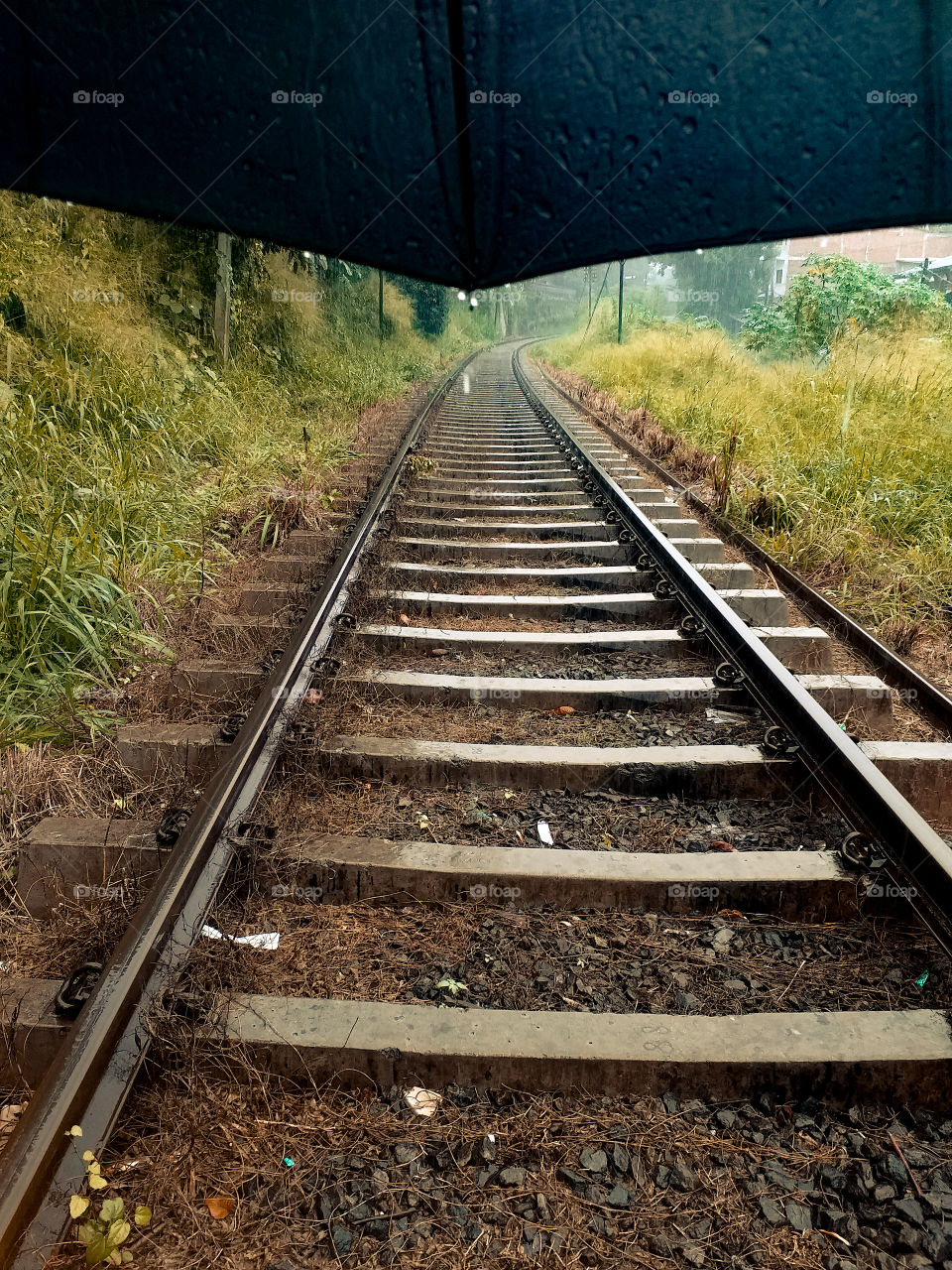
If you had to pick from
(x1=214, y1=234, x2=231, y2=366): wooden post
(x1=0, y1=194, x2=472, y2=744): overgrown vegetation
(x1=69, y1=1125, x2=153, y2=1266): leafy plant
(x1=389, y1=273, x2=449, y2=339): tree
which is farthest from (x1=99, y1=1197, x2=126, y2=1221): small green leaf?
(x1=389, y1=273, x2=449, y2=339): tree

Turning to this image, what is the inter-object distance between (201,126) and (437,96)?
18cm

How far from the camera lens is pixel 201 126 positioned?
625mm

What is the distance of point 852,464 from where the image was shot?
6297 millimetres

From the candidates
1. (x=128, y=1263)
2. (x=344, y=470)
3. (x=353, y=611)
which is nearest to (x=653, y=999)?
(x=128, y=1263)

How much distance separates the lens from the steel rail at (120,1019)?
135 cm

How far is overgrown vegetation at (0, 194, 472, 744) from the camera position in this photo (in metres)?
3.60

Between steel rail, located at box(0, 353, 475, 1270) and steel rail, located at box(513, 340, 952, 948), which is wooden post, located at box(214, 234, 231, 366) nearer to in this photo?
steel rail, located at box(513, 340, 952, 948)

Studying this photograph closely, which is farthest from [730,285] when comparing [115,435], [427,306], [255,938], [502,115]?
Answer: [502,115]

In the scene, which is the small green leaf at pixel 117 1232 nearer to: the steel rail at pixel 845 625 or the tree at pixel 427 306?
the steel rail at pixel 845 625

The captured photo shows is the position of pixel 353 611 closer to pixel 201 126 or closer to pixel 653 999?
pixel 653 999

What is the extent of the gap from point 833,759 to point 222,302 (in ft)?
29.5

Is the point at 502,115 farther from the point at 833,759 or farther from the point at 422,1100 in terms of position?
the point at 833,759

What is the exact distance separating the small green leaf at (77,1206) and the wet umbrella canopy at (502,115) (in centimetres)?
151

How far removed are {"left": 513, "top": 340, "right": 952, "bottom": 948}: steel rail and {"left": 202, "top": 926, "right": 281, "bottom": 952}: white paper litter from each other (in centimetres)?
161
